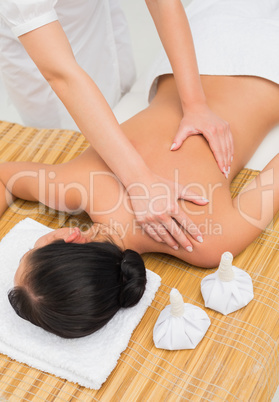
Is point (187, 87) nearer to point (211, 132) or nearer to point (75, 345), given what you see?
point (211, 132)

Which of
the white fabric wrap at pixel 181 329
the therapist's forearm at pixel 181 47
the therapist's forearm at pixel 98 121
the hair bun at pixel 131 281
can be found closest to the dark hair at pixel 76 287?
the hair bun at pixel 131 281

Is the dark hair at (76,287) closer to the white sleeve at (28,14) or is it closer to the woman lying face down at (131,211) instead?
the woman lying face down at (131,211)

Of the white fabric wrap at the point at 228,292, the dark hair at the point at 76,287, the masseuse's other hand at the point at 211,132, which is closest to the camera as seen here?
the dark hair at the point at 76,287

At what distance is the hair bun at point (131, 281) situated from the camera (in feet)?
4.33

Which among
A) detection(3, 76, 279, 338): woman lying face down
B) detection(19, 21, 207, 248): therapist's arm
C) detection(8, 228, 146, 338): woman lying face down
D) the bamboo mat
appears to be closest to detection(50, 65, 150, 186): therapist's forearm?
detection(19, 21, 207, 248): therapist's arm

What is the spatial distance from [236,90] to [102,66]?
0.81m

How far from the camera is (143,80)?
7.38ft

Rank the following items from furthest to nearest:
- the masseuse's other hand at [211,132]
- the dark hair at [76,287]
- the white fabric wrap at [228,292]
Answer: the masseuse's other hand at [211,132], the white fabric wrap at [228,292], the dark hair at [76,287]

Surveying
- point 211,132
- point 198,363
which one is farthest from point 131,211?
point 198,363

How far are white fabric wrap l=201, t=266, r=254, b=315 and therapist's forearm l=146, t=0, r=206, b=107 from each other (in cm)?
58

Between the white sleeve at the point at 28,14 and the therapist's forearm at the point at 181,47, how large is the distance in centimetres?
38

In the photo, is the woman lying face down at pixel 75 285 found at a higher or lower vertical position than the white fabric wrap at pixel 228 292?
higher

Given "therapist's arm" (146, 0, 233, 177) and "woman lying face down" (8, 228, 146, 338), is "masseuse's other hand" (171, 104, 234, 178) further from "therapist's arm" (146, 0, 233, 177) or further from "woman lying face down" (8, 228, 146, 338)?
"woman lying face down" (8, 228, 146, 338)

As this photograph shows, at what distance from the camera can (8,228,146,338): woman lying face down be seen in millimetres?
1248
